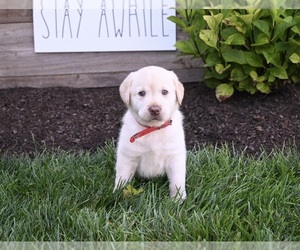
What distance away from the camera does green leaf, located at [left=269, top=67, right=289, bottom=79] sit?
14.6ft

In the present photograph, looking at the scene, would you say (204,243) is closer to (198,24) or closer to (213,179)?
(213,179)

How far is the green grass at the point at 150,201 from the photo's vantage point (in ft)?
9.52

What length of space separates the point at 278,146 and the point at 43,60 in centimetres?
205

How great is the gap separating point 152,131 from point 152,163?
182mm

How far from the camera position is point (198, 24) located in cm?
458

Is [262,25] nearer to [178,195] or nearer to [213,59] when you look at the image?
[213,59]

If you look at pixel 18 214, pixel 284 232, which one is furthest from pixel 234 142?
pixel 18 214

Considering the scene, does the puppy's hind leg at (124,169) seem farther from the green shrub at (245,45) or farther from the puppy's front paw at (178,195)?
the green shrub at (245,45)

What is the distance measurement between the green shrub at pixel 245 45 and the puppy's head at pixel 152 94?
1.17 m

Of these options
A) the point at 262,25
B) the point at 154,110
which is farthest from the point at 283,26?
the point at 154,110

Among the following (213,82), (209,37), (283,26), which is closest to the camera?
(283,26)

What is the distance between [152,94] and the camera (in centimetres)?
326

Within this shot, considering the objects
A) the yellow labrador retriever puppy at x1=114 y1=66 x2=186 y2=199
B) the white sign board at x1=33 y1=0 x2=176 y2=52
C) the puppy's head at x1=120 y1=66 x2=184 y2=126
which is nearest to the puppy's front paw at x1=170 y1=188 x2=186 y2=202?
the yellow labrador retriever puppy at x1=114 y1=66 x2=186 y2=199

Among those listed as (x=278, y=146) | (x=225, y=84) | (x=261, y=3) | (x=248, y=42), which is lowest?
(x=278, y=146)
